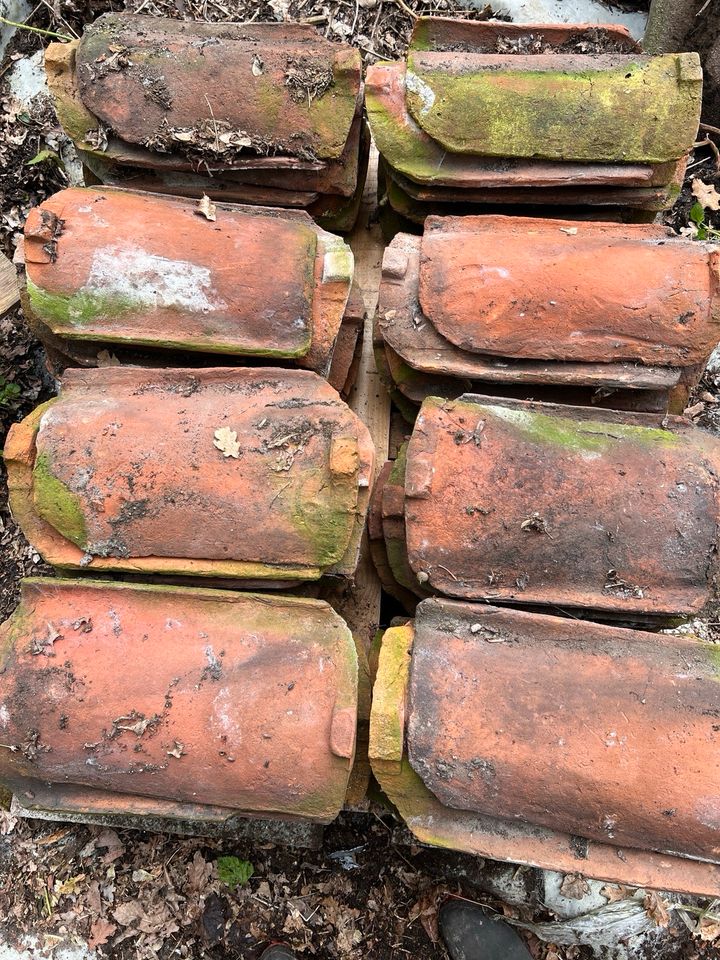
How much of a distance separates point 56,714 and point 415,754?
1.01 meters

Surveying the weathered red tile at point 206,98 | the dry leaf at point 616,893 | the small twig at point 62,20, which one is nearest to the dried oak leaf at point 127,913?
the dry leaf at point 616,893

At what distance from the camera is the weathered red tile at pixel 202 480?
6.27ft

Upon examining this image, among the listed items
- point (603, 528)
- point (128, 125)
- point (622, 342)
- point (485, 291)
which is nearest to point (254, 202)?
point (128, 125)

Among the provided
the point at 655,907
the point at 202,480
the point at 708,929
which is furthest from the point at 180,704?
the point at 708,929

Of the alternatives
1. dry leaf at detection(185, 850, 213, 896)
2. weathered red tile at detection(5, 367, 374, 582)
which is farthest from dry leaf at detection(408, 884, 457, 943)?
weathered red tile at detection(5, 367, 374, 582)

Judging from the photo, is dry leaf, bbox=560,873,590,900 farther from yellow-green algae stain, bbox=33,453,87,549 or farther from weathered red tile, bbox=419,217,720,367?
yellow-green algae stain, bbox=33,453,87,549

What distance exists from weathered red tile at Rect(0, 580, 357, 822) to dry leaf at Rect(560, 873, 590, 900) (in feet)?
4.09

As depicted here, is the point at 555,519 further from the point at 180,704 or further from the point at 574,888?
the point at 574,888

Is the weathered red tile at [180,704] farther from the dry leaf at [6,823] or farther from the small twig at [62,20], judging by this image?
the small twig at [62,20]

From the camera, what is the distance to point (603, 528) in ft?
6.31

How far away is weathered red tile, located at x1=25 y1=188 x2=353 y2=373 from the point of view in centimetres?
201

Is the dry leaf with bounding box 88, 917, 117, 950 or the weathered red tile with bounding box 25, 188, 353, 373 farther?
the dry leaf with bounding box 88, 917, 117, 950

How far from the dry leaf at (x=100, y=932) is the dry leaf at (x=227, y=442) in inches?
82.4

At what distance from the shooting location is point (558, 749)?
175cm
